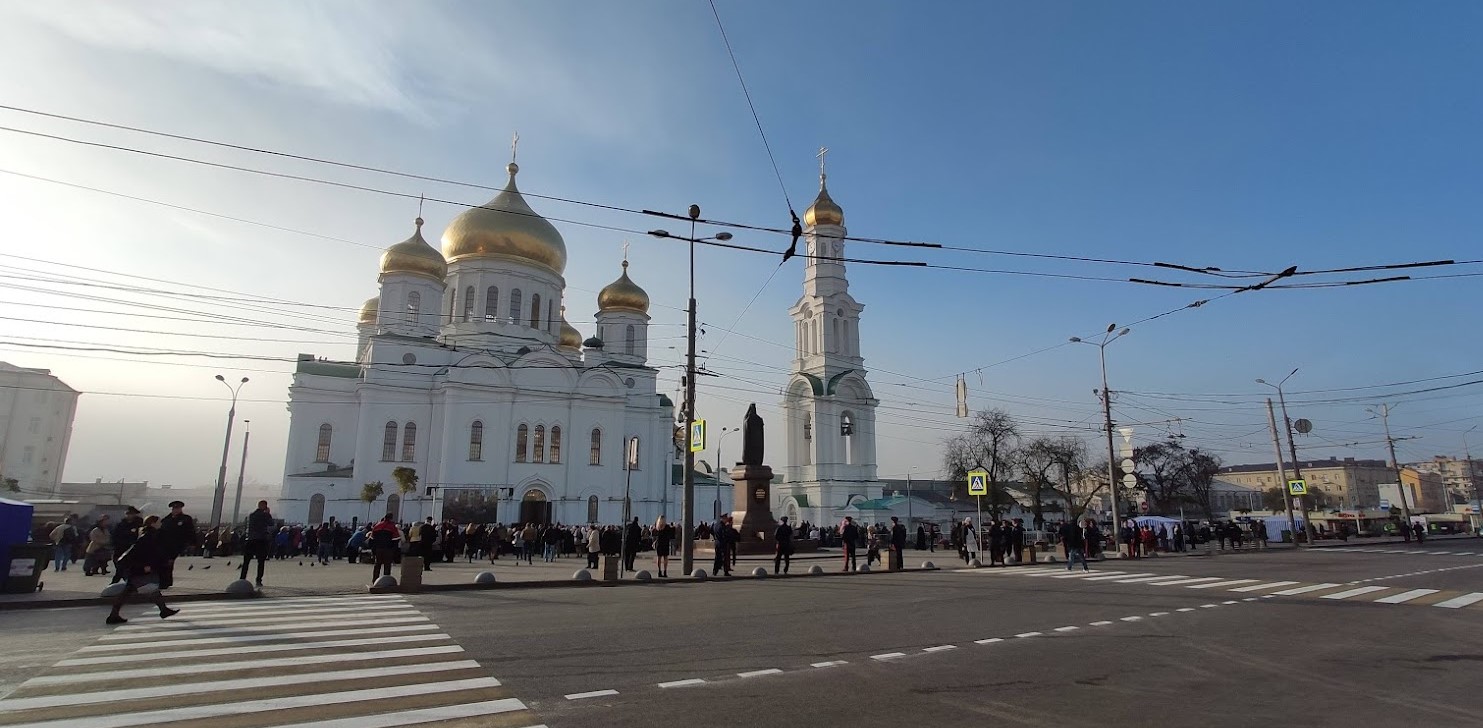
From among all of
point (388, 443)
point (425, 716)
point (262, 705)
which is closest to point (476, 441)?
point (388, 443)

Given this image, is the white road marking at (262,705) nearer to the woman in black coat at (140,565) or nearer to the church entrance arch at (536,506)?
the woman in black coat at (140,565)

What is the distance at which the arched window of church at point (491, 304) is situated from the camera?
1951 inches

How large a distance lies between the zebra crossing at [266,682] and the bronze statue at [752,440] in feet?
64.1

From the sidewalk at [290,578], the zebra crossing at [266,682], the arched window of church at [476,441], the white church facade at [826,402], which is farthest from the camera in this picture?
the white church facade at [826,402]

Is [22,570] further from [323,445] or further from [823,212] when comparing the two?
[823,212]

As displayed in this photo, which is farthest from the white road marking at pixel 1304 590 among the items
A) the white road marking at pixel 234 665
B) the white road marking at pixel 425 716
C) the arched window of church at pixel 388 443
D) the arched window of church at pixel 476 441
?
the arched window of church at pixel 388 443

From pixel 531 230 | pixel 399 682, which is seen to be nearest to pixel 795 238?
pixel 399 682

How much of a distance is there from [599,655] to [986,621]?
236 inches

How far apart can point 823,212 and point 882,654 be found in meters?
51.3

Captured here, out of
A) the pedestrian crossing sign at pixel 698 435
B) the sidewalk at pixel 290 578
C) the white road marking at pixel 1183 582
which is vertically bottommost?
the white road marking at pixel 1183 582

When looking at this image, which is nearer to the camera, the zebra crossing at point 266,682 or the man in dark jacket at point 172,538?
the zebra crossing at point 266,682

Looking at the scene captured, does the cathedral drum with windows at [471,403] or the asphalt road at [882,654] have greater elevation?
the cathedral drum with windows at [471,403]

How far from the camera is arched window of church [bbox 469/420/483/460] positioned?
4544cm

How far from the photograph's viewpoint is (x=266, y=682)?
270 inches
